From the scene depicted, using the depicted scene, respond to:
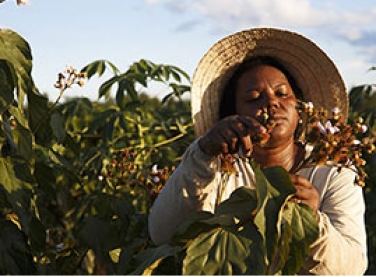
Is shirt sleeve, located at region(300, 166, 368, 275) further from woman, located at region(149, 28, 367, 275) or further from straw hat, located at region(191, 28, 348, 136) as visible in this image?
straw hat, located at region(191, 28, 348, 136)

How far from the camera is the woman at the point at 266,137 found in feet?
5.98

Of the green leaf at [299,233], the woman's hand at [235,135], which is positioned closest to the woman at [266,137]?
the woman's hand at [235,135]

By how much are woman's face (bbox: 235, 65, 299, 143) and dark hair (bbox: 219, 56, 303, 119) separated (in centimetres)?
11

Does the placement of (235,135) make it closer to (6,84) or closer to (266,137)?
(266,137)

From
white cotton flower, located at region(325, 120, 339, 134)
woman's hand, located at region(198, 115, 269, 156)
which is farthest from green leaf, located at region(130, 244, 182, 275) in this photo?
white cotton flower, located at region(325, 120, 339, 134)

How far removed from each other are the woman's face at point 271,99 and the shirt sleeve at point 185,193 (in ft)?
0.76

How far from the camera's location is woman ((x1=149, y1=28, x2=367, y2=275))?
1.82 metres

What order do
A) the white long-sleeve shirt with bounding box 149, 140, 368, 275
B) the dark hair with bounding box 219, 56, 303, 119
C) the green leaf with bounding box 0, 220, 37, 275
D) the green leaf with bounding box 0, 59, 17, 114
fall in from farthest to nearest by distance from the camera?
the dark hair with bounding box 219, 56, 303, 119 → the green leaf with bounding box 0, 220, 37, 275 → the green leaf with bounding box 0, 59, 17, 114 → the white long-sleeve shirt with bounding box 149, 140, 368, 275

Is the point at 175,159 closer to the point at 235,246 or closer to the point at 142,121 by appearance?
the point at 142,121

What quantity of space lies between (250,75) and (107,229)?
73 cm

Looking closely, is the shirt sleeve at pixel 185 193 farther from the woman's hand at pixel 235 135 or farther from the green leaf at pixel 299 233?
the green leaf at pixel 299 233

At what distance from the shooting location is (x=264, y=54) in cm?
247

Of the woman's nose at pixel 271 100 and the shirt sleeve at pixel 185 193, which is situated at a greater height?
the woman's nose at pixel 271 100

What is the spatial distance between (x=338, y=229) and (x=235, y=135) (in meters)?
0.44
